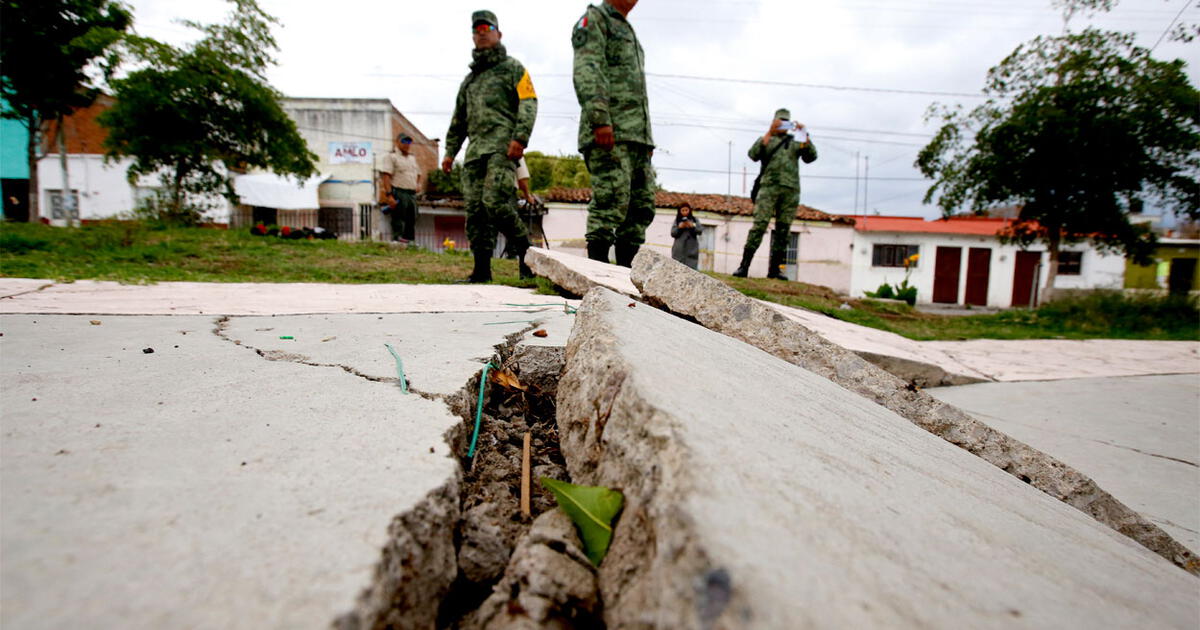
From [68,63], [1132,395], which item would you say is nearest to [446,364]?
[1132,395]

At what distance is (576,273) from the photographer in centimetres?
269

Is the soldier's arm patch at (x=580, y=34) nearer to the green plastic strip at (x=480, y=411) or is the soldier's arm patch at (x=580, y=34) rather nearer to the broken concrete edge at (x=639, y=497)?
the green plastic strip at (x=480, y=411)

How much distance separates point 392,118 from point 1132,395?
76.3 feet

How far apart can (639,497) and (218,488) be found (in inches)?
18.3

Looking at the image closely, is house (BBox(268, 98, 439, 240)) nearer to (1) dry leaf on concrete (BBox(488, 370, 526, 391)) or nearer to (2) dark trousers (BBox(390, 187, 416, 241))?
(2) dark trousers (BBox(390, 187, 416, 241))

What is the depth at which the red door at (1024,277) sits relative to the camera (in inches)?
810

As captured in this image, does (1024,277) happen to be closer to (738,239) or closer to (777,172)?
(738,239)

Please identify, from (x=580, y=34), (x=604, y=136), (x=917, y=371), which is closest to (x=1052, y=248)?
(x=917, y=371)

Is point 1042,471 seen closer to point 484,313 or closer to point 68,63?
point 484,313

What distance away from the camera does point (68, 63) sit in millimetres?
10867

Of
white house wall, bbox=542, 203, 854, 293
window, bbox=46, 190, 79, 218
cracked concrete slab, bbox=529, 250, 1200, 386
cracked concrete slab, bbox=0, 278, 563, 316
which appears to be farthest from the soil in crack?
window, bbox=46, 190, 79, 218

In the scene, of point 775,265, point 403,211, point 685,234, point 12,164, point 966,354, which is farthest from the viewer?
point 12,164

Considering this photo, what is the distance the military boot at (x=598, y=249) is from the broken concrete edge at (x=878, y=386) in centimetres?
179

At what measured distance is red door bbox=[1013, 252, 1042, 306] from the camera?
67.5ft
